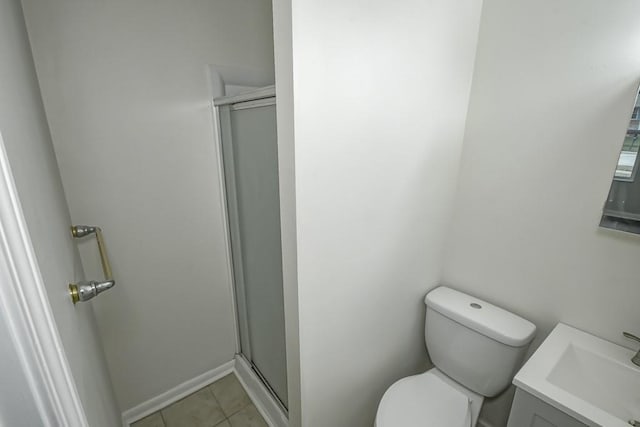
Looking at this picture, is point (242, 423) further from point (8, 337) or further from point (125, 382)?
point (8, 337)

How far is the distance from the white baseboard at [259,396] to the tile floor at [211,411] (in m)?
0.03

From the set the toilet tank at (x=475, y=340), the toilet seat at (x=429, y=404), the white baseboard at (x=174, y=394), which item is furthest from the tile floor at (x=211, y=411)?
the toilet tank at (x=475, y=340)

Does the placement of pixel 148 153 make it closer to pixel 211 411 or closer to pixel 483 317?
pixel 211 411

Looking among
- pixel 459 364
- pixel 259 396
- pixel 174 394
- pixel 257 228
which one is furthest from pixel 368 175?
pixel 174 394

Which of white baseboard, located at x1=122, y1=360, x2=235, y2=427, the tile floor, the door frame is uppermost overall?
the door frame

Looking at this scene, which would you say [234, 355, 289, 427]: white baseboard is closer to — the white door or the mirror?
the white door

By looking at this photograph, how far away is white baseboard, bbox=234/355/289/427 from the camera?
1485mm

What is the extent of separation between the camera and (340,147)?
88 cm

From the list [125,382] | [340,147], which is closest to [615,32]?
[340,147]

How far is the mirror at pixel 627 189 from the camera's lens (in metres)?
0.92

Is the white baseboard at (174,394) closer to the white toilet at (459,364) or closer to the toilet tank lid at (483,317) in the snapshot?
the white toilet at (459,364)

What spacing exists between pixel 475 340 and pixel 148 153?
1.66 meters

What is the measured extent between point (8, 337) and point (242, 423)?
1.53 m

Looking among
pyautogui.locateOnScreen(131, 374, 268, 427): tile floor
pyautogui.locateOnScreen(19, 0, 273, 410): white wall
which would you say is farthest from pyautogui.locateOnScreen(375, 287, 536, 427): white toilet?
pyautogui.locateOnScreen(19, 0, 273, 410): white wall
